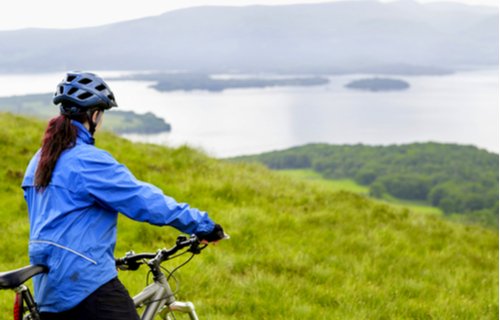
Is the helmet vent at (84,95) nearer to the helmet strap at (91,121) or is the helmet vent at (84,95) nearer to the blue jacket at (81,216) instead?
the helmet strap at (91,121)

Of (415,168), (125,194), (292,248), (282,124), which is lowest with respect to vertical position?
(415,168)

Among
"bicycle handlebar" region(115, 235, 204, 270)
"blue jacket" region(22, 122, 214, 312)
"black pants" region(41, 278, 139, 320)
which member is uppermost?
"blue jacket" region(22, 122, 214, 312)

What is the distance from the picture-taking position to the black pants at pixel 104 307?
3.27 meters

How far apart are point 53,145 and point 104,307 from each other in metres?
1.06

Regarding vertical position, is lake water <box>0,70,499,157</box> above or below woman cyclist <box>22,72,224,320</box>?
below

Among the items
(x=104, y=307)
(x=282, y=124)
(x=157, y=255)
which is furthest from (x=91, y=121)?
(x=282, y=124)

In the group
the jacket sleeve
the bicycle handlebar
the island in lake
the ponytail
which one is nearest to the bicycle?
the bicycle handlebar

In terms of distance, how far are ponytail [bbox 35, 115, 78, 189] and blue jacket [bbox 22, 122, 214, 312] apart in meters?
0.04

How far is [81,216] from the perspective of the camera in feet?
10.5

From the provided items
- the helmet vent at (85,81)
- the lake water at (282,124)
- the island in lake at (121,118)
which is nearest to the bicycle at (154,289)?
the helmet vent at (85,81)

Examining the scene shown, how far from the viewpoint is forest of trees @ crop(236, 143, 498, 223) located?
80812 millimetres

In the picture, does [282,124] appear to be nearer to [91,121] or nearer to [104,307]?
[91,121]

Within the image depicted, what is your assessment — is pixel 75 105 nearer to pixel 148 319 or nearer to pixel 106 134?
pixel 148 319

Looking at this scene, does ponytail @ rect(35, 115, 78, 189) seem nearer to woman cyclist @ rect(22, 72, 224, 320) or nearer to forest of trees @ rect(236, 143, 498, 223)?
woman cyclist @ rect(22, 72, 224, 320)
